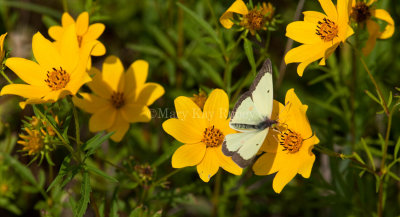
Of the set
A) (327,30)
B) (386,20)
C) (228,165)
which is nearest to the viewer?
(228,165)

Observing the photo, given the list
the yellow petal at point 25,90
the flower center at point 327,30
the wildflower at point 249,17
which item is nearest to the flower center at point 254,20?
the wildflower at point 249,17

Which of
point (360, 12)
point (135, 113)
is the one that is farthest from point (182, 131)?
point (360, 12)

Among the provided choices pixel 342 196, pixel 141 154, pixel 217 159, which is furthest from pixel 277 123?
pixel 141 154

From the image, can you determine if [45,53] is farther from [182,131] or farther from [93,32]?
[182,131]

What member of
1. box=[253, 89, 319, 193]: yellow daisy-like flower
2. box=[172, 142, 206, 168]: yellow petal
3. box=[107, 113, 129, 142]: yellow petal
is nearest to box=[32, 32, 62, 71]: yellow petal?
box=[107, 113, 129, 142]: yellow petal

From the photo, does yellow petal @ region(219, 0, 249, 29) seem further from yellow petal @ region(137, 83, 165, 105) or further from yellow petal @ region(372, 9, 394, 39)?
yellow petal @ region(372, 9, 394, 39)
